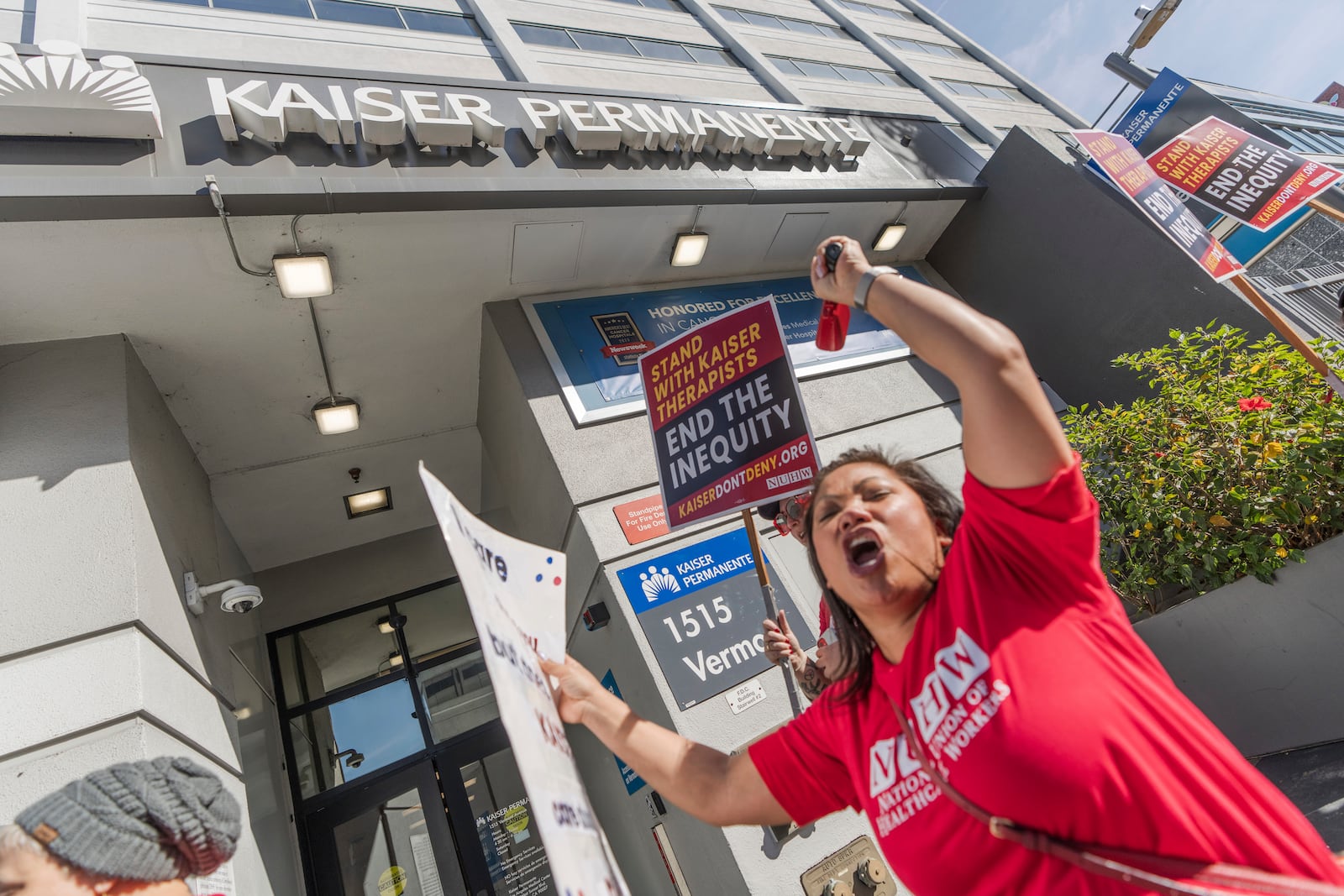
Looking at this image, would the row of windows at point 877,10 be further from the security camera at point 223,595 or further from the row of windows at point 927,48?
the security camera at point 223,595

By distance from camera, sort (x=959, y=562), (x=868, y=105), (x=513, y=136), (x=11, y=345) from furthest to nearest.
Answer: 1. (x=868, y=105)
2. (x=513, y=136)
3. (x=11, y=345)
4. (x=959, y=562)

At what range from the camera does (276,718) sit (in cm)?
622

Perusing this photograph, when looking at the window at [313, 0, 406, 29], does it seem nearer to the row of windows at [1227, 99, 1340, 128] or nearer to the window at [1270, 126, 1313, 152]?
the window at [1270, 126, 1313, 152]

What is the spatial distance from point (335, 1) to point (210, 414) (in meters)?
6.64

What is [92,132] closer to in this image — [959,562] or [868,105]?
[959,562]

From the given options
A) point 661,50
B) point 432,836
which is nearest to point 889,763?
point 432,836

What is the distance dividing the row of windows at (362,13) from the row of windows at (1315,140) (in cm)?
2541

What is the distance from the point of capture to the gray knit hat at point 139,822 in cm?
148

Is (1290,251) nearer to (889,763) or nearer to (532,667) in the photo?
(889,763)

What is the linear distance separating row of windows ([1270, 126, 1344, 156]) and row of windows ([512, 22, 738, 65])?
20.8 metres

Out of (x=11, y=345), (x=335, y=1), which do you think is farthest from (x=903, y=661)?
(x=335, y=1)

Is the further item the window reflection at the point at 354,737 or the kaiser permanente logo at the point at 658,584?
the window reflection at the point at 354,737

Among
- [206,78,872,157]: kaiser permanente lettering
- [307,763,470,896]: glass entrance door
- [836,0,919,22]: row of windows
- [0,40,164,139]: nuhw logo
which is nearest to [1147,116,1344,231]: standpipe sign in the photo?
[206,78,872,157]: kaiser permanente lettering

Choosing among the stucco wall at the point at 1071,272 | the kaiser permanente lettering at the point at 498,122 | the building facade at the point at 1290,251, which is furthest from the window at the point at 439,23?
the building facade at the point at 1290,251
